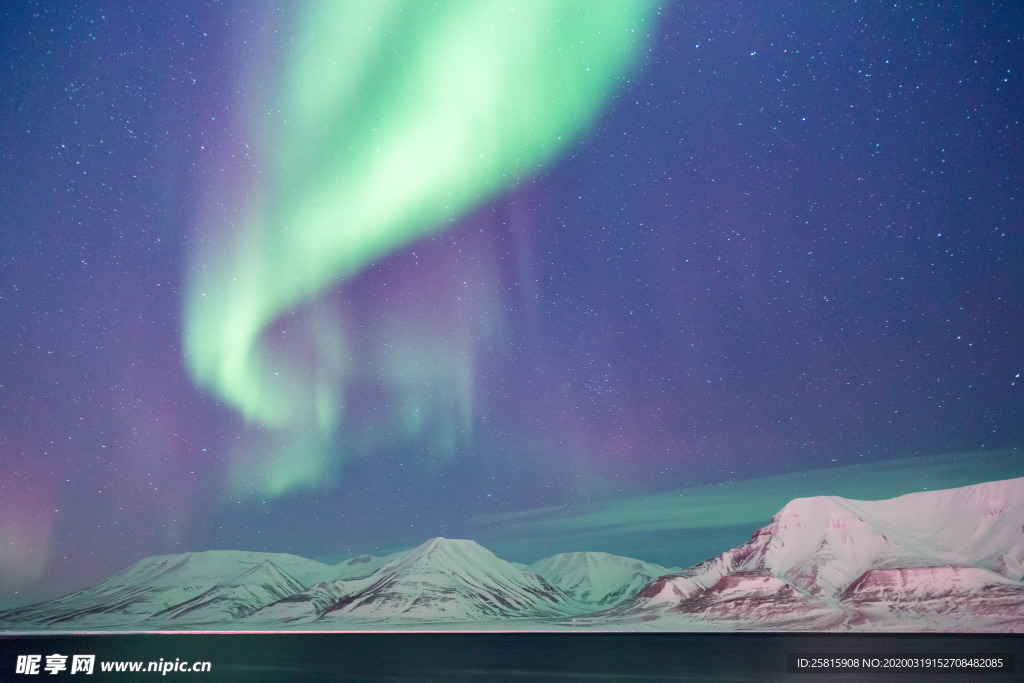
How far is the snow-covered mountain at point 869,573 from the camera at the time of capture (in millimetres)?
54719

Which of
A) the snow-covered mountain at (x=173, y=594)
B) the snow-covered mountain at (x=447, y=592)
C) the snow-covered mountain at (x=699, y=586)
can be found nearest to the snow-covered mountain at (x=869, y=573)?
the snow-covered mountain at (x=699, y=586)

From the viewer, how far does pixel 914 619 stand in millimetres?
62438

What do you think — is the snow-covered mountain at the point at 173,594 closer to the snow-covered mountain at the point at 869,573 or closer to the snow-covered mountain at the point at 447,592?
the snow-covered mountain at the point at 447,592

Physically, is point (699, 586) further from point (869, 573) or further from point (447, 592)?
point (447, 592)

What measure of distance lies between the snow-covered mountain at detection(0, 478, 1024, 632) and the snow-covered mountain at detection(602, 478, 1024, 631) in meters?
0.14

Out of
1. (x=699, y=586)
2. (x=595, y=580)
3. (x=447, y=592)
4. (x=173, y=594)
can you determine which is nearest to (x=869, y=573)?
(x=699, y=586)

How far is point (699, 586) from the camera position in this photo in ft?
217

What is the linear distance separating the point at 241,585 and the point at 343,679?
53.3 metres

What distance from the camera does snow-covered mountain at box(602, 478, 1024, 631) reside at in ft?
180

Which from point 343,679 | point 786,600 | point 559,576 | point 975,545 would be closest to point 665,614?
point 786,600

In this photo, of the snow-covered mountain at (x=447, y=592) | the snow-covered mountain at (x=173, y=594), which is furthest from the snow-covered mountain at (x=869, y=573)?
the snow-covered mountain at (x=173, y=594)

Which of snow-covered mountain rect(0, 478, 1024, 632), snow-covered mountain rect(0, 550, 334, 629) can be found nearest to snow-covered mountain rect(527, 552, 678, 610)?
snow-covered mountain rect(0, 478, 1024, 632)

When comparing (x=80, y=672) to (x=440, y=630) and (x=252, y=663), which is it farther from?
(x=440, y=630)

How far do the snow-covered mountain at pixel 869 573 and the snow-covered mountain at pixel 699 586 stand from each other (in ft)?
0.45
